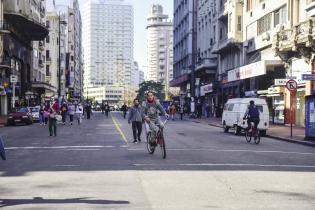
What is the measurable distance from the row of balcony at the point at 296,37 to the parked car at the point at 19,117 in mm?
18476

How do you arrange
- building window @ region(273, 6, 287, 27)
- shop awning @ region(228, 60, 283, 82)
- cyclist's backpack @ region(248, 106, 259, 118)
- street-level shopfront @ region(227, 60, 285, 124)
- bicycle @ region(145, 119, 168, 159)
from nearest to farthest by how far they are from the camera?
bicycle @ region(145, 119, 168, 159) < cyclist's backpack @ region(248, 106, 259, 118) < building window @ region(273, 6, 287, 27) < shop awning @ region(228, 60, 283, 82) < street-level shopfront @ region(227, 60, 285, 124)

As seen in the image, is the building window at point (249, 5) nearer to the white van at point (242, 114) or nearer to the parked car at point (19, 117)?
the parked car at point (19, 117)

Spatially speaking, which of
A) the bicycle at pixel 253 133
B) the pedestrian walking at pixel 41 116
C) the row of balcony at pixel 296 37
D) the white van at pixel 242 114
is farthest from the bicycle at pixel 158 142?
the pedestrian walking at pixel 41 116

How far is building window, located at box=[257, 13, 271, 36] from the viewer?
4462cm

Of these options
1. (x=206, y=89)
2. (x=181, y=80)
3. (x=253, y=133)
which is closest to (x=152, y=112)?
(x=253, y=133)

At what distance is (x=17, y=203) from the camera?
26.5 feet

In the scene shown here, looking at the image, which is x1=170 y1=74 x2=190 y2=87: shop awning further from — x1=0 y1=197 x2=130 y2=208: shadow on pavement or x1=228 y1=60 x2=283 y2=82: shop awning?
x1=0 y1=197 x2=130 y2=208: shadow on pavement

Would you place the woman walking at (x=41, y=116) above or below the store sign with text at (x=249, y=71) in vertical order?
below

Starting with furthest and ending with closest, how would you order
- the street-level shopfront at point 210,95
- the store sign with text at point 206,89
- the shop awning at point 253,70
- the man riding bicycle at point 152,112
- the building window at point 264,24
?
the street-level shopfront at point 210,95, the store sign with text at point 206,89, the building window at point 264,24, the shop awning at point 253,70, the man riding bicycle at point 152,112

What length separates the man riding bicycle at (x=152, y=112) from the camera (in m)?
15.7

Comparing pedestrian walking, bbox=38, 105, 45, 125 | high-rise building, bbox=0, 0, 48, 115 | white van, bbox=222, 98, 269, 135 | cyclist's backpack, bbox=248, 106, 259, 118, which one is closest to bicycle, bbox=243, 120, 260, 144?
cyclist's backpack, bbox=248, 106, 259, 118

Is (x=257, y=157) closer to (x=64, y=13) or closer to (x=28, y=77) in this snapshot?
(x=28, y=77)

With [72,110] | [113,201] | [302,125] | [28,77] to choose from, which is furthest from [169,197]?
[28,77]

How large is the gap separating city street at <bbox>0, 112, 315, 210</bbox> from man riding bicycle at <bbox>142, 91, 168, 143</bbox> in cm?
79
